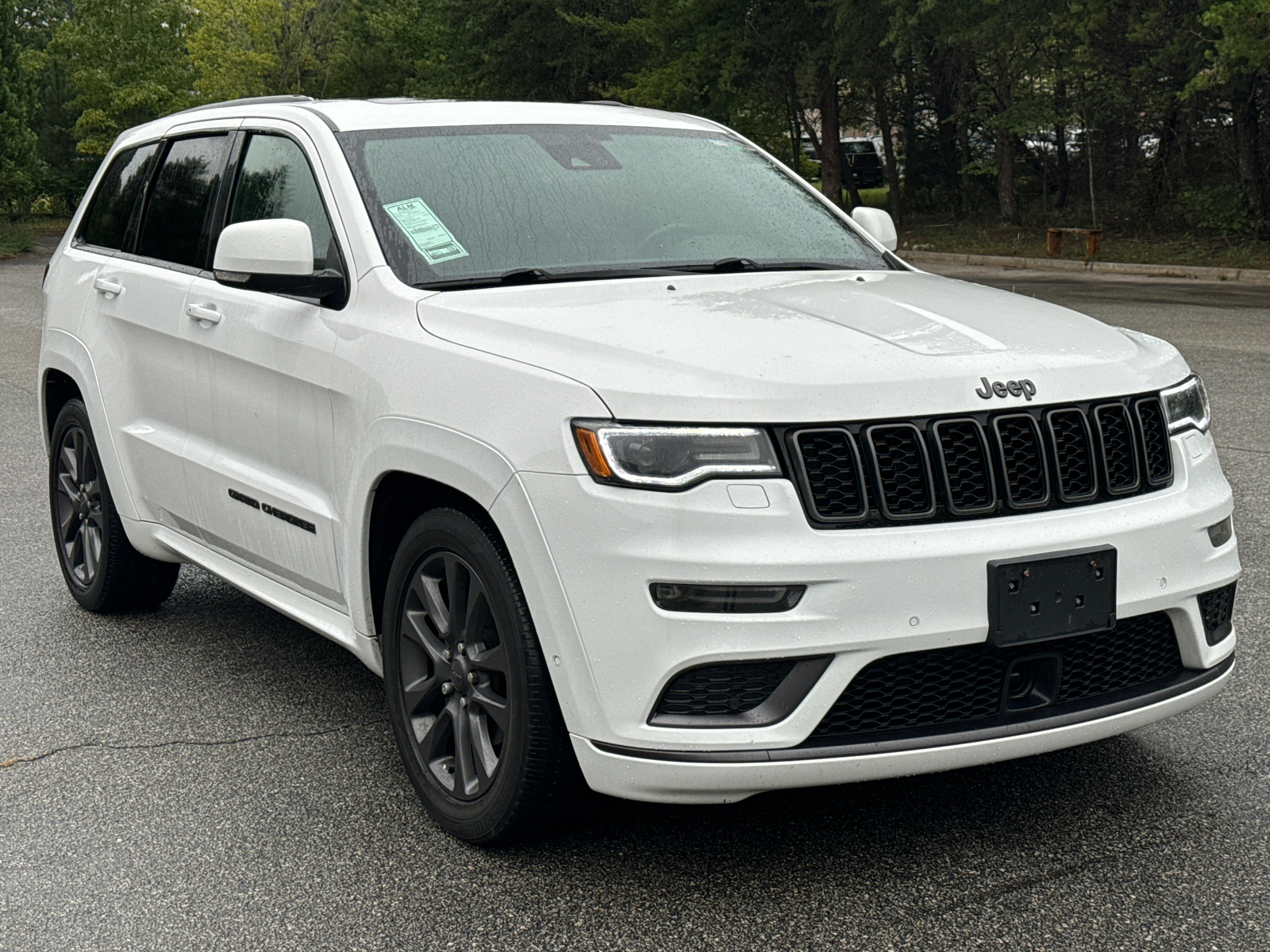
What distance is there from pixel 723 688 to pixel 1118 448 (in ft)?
3.54

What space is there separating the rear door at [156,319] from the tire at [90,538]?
38cm

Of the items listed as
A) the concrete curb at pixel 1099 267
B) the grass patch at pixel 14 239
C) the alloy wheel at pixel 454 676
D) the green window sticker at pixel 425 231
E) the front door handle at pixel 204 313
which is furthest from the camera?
the grass patch at pixel 14 239

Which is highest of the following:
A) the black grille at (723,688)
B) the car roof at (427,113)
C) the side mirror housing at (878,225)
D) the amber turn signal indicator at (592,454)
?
→ the car roof at (427,113)

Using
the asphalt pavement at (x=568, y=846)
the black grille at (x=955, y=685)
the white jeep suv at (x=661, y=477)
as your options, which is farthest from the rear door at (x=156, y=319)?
the black grille at (x=955, y=685)

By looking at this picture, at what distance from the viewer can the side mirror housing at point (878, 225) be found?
4.98 m

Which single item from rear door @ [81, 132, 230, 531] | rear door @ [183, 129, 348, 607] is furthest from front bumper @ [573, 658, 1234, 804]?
rear door @ [81, 132, 230, 531]

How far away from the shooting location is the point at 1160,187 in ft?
94.0

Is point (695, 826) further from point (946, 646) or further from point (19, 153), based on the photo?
point (19, 153)

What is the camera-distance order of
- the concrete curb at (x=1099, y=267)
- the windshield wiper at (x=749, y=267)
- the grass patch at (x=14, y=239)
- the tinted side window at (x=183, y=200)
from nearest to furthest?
the windshield wiper at (x=749, y=267) → the tinted side window at (x=183, y=200) → the concrete curb at (x=1099, y=267) → the grass patch at (x=14, y=239)

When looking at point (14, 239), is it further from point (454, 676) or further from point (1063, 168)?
point (454, 676)

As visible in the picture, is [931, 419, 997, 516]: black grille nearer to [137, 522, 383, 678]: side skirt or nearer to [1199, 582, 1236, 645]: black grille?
[1199, 582, 1236, 645]: black grille

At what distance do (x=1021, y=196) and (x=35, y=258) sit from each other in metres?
24.6

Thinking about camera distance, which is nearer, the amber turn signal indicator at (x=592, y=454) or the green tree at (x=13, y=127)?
the amber turn signal indicator at (x=592, y=454)

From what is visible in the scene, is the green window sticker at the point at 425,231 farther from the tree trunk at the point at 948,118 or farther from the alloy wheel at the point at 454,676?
the tree trunk at the point at 948,118
